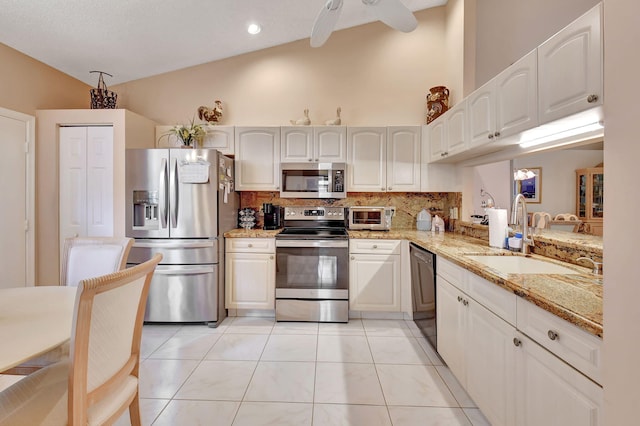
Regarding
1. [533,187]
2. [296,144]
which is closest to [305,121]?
[296,144]

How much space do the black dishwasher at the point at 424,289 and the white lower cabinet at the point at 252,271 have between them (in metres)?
1.40

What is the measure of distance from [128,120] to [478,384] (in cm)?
364

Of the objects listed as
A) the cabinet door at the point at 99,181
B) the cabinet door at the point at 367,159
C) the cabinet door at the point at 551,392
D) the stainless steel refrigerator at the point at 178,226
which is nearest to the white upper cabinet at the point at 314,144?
the cabinet door at the point at 367,159

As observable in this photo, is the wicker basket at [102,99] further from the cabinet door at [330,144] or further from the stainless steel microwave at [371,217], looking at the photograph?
the stainless steel microwave at [371,217]

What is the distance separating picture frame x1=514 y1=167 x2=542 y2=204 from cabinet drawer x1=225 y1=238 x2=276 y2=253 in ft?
7.44

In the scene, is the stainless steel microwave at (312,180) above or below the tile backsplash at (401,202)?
above

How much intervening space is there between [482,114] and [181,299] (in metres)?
3.06

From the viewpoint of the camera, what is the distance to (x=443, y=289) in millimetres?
2123

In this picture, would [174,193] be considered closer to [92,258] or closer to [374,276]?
[92,258]

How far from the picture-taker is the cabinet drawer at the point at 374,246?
303cm

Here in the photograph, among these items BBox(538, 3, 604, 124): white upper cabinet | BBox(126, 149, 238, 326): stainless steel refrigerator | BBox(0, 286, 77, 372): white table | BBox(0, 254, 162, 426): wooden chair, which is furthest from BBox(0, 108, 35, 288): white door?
BBox(538, 3, 604, 124): white upper cabinet

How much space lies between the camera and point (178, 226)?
286 centimetres

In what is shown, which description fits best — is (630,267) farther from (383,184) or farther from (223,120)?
(223,120)

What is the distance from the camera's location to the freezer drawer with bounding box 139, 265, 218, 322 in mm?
2879
